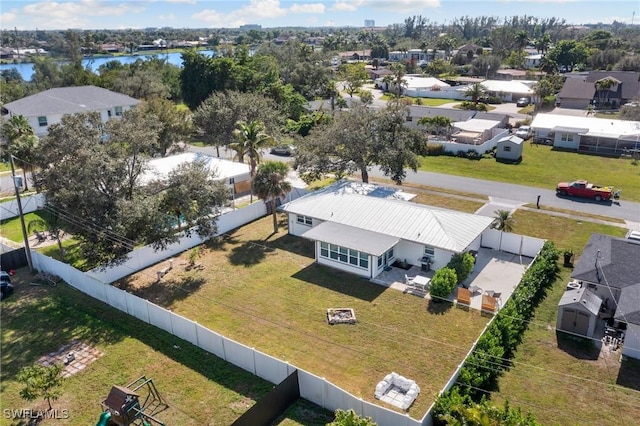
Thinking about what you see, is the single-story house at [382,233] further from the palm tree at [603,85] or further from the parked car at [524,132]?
the palm tree at [603,85]

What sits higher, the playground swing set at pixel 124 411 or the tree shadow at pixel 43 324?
the playground swing set at pixel 124 411

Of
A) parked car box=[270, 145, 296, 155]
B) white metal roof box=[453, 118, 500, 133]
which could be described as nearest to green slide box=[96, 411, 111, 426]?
parked car box=[270, 145, 296, 155]

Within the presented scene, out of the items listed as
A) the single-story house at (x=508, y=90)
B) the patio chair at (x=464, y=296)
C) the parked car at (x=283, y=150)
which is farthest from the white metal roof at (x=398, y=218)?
the single-story house at (x=508, y=90)

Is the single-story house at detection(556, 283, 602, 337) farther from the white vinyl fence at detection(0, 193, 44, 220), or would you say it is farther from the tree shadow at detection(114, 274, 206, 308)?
the white vinyl fence at detection(0, 193, 44, 220)

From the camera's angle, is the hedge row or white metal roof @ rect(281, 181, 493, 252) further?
white metal roof @ rect(281, 181, 493, 252)

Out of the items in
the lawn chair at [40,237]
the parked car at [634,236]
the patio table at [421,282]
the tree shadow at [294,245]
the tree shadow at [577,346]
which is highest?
the parked car at [634,236]

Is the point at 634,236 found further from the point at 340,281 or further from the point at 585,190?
the point at 340,281

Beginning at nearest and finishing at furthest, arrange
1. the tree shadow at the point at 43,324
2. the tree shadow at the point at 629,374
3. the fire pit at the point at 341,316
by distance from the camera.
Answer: the tree shadow at the point at 629,374
the tree shadow at the point at 43,324
the fire pit at the point at 341,316
